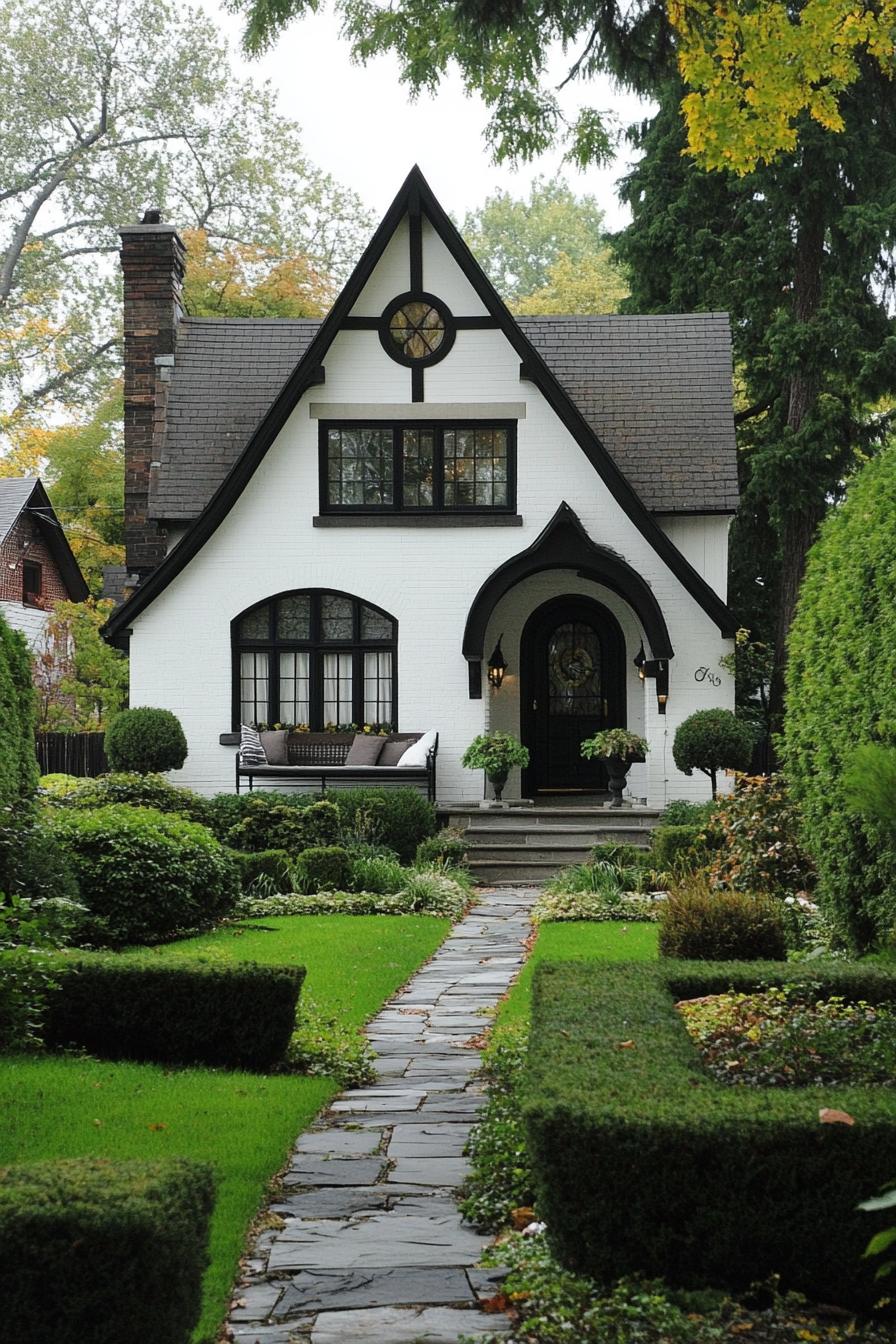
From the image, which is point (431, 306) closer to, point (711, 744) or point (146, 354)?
point (146, 354)

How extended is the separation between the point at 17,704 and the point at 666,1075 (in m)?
7.51

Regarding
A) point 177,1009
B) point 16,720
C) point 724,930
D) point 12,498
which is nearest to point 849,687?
point 724,930

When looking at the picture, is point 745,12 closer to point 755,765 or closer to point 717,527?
point 717,527

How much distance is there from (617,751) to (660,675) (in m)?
1.44

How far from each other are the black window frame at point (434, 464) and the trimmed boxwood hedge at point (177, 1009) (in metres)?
13.1

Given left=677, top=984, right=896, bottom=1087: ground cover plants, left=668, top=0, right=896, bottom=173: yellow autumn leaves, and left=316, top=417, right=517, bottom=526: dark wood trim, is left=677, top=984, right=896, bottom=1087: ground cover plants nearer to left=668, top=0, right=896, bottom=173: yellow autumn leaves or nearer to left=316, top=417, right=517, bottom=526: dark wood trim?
left=668, top=0, right=896, bottom=173: yellow autumn leaves

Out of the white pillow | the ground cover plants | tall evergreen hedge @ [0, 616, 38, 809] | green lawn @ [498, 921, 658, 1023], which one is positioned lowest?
green lawn @ [498, 921, 658, 1023]

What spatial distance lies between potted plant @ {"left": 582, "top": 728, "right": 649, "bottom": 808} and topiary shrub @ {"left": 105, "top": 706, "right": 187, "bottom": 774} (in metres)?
5.29

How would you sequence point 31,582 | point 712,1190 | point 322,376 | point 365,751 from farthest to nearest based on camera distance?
point 31,582
point 322,376
point 365,751
point 712,1190

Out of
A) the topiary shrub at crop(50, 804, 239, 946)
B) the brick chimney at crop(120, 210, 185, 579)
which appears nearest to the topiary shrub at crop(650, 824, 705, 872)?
the topiary shrub at crop(50, 804, 239, 946)

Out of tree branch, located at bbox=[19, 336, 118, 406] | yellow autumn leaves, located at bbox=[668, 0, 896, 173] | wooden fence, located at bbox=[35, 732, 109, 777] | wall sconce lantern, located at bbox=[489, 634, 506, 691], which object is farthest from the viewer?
tree branch, located at bbox=[19, 336, 118, 406]

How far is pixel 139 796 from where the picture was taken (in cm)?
1534

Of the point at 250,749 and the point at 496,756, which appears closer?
the point at 496,756

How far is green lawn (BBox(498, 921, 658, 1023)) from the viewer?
1015cm
